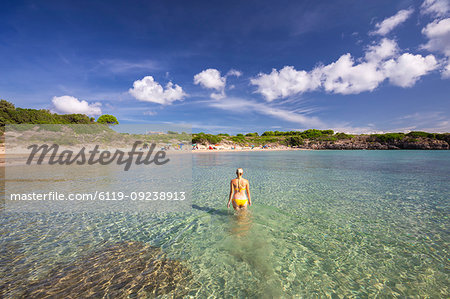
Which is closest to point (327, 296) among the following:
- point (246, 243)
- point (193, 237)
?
point (246, 243)

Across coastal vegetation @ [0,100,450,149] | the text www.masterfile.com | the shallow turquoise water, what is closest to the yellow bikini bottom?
the shallow turquoise water

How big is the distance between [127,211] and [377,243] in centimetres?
951

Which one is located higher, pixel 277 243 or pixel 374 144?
pixel 374 144

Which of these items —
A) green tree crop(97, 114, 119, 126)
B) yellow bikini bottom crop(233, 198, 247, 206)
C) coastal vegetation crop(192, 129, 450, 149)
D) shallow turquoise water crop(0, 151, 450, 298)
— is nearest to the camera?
shallow turquoise water crop(0, 151, 450, 298)

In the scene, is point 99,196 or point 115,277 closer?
point 115,277

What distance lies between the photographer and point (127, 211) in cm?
817

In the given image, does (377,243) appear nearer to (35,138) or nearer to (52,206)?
(52,206)

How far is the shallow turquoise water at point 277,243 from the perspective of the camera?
12.5 feet

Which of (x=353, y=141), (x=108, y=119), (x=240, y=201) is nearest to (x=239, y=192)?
(x=240, y=201)

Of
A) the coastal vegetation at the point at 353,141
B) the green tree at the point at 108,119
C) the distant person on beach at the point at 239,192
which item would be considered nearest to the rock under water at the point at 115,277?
the distant person on beach at the point at 239,192

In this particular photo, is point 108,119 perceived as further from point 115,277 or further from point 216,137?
point 115,277

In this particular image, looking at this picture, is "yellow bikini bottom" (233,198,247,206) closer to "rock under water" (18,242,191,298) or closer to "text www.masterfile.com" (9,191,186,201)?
"rock under water" (18,242,191,298)

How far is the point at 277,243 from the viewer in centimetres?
543

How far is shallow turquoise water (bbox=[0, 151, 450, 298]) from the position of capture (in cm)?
381
